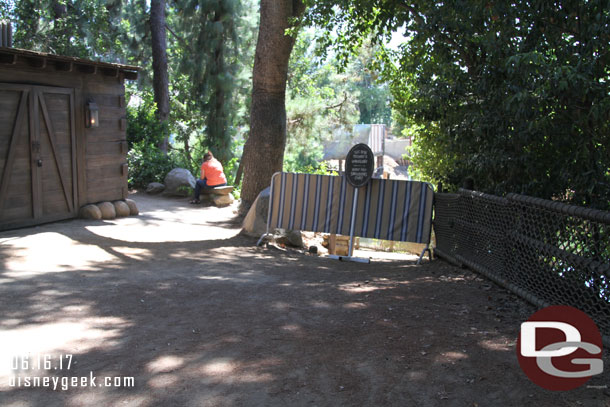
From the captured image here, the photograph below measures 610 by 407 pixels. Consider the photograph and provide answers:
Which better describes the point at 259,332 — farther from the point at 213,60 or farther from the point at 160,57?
the point at 213,60

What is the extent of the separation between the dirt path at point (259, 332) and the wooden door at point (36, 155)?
5.64 feet

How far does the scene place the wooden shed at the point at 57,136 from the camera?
9492mm

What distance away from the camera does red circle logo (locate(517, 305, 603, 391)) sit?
3580 millimetres

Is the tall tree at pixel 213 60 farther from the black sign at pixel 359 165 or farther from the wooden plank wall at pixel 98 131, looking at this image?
the black sign at pixel 359 165

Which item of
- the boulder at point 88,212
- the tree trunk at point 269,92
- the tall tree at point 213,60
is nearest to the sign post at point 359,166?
the tree trunk at point 269,92

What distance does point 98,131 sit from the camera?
1145cm

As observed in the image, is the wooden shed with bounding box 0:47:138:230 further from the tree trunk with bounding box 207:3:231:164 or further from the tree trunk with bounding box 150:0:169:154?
the tree trunk with bounding box 207:3:231:164

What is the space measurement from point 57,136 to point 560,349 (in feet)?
31.0

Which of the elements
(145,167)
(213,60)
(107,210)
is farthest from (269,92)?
(213,60)

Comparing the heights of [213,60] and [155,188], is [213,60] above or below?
above

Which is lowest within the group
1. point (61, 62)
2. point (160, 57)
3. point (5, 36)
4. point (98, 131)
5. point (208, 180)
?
point (208, 180)

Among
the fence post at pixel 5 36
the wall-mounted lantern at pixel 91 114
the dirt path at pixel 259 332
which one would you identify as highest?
the fence post at pixel 5 36

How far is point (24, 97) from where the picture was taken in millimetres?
9680

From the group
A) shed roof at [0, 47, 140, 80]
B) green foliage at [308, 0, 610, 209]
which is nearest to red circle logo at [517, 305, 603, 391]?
green foliage at [308, 0, 610, 209]
